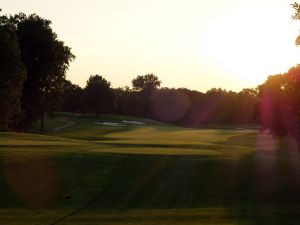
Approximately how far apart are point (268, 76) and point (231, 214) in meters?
→ 10.9

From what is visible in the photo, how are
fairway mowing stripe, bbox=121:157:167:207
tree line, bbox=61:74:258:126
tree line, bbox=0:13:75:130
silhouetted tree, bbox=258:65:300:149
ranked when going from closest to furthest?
1. fairway mowing stripe, bbox=121:157:167:207
2. silhouetted tree, bbox=258:65:300:149
3. tree line, bbox=0:13:75:130
4. tree line, bbox=61:74:258:126

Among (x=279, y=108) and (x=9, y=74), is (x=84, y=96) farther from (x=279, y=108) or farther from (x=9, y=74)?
(x=279, y=108)

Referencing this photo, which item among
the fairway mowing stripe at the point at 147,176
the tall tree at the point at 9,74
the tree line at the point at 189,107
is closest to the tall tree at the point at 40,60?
the tall tree at the point at 9,74

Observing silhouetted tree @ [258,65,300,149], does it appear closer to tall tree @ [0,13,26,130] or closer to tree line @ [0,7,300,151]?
tree line @ [0,7,300,151]

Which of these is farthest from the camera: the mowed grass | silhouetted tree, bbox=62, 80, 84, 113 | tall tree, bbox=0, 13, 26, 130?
silhouetted tree, bbox=62, 80, 84, 113

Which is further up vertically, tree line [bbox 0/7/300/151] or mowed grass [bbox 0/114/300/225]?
tree line [bbox 0/7/300/151]

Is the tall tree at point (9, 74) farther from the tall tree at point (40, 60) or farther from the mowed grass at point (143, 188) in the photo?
the mowed grass at point (143, 188)

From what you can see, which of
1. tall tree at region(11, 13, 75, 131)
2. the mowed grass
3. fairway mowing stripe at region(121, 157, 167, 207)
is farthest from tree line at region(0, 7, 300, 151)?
fairway mowing stripe at region(121, 157, 167, 207)

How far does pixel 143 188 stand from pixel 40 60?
4447 cm

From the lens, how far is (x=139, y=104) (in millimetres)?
167750

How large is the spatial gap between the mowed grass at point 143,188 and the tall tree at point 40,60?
34443 millimetres

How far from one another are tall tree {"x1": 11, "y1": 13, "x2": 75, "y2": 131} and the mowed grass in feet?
113

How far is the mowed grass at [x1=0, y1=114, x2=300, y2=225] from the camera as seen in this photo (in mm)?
21094

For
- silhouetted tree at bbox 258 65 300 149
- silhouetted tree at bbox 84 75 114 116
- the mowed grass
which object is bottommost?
the mowed grass
